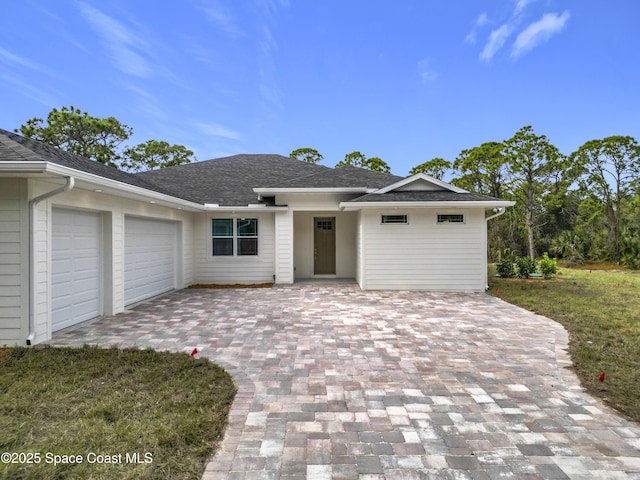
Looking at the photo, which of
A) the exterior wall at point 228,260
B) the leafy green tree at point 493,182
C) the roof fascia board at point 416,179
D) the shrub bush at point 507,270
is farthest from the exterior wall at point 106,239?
the leafy green tree at point 493,182

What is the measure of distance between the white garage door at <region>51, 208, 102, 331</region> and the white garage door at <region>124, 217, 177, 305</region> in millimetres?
909

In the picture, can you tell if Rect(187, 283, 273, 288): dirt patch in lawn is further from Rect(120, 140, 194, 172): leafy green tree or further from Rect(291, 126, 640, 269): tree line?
Rect(120, 140, 194, 172): leafy green tree

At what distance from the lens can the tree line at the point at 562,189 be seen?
1864cm

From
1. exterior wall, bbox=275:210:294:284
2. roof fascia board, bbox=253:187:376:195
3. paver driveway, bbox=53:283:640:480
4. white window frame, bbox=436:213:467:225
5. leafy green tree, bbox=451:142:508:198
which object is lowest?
paver driveway, bbox=53:283:640:480

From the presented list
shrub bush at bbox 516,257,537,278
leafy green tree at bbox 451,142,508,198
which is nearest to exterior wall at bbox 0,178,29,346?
shrub bush at bbox 516,257,537,278

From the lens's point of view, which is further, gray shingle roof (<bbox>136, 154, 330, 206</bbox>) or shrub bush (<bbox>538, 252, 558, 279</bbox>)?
shrub bush (<bbox>538, 252, 558, 279</bbox>)

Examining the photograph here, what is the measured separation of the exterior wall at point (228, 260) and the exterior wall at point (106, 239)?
0.28m

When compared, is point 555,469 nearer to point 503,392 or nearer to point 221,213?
point 503,392

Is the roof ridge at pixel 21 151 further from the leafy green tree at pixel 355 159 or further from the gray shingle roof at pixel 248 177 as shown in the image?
the leafy green tree at pixel 355 159

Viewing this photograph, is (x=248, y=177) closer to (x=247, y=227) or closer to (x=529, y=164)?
(x=247, y=227)

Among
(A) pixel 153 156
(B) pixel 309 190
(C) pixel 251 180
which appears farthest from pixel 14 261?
(A) pixel 153 156

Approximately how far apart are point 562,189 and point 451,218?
16.2 meters

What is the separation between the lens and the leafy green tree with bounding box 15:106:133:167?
21469mm

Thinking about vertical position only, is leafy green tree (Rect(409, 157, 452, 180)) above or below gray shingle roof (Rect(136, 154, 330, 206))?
above
